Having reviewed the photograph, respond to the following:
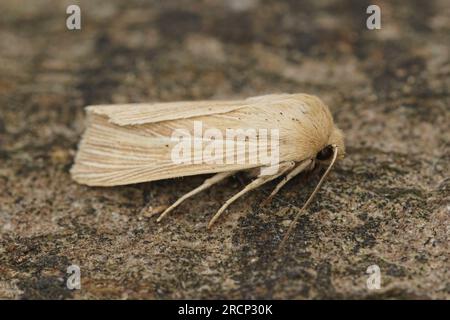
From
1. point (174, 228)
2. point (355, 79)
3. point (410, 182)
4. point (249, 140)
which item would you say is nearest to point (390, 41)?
point (355, 79)

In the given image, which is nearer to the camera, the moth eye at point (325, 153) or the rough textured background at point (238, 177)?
the rough textured background at point (238, 177)

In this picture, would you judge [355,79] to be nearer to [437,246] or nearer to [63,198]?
[437,246]

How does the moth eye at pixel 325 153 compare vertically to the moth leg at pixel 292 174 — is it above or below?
above

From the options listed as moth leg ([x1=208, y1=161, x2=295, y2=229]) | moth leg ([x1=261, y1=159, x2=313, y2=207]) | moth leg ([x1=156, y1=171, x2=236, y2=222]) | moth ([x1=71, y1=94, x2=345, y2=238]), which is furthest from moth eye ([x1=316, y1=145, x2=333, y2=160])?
moth leg ([x1=156, y1=171, x2=236, y2=222])

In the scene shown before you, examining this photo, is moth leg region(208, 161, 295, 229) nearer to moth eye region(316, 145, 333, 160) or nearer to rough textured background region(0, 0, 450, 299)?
rough textured background region(0, 0, 450, 299)

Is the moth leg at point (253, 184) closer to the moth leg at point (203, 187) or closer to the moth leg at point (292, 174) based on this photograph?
the moth leg at point (292, 174)

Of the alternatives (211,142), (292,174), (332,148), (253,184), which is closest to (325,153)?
(332,148)

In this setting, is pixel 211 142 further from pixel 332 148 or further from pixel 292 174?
pixel 332 148

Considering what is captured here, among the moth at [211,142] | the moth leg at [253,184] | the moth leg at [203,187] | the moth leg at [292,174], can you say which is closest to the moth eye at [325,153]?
the moth at [211,142]
